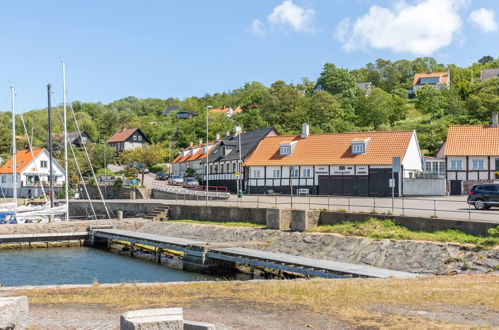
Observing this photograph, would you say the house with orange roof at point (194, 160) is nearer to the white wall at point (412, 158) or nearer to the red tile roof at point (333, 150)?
the red tile roof at point (333, 150)

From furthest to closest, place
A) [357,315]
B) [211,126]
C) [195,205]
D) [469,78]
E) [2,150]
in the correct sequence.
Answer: [469,78], [211,126], [2,150], [195,205], [357,315]

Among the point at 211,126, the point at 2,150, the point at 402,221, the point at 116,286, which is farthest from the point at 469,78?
the point at 116,286

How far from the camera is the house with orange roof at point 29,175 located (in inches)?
2992

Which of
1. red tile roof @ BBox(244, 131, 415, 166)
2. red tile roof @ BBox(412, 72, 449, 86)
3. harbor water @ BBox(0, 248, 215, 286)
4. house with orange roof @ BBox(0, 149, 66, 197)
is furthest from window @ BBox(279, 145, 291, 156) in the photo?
red tile roof @ BBox(412, 72, 449, 86)

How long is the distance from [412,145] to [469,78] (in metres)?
93.7

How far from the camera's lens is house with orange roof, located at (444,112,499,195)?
52.7 meters

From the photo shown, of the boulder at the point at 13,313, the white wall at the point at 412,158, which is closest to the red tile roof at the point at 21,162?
the white wall at the point at 412,158

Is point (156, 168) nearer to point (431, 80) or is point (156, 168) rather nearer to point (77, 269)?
point (77, 269)

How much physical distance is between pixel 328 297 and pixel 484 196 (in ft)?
78.3

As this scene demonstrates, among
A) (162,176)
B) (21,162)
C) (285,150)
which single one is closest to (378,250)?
(285,150)

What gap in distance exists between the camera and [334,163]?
5522 cm

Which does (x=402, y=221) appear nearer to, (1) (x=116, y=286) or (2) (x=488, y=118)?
(1) (x=116, y=286)

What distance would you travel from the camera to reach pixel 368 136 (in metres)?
56.6

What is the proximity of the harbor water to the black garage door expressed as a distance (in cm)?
2399
